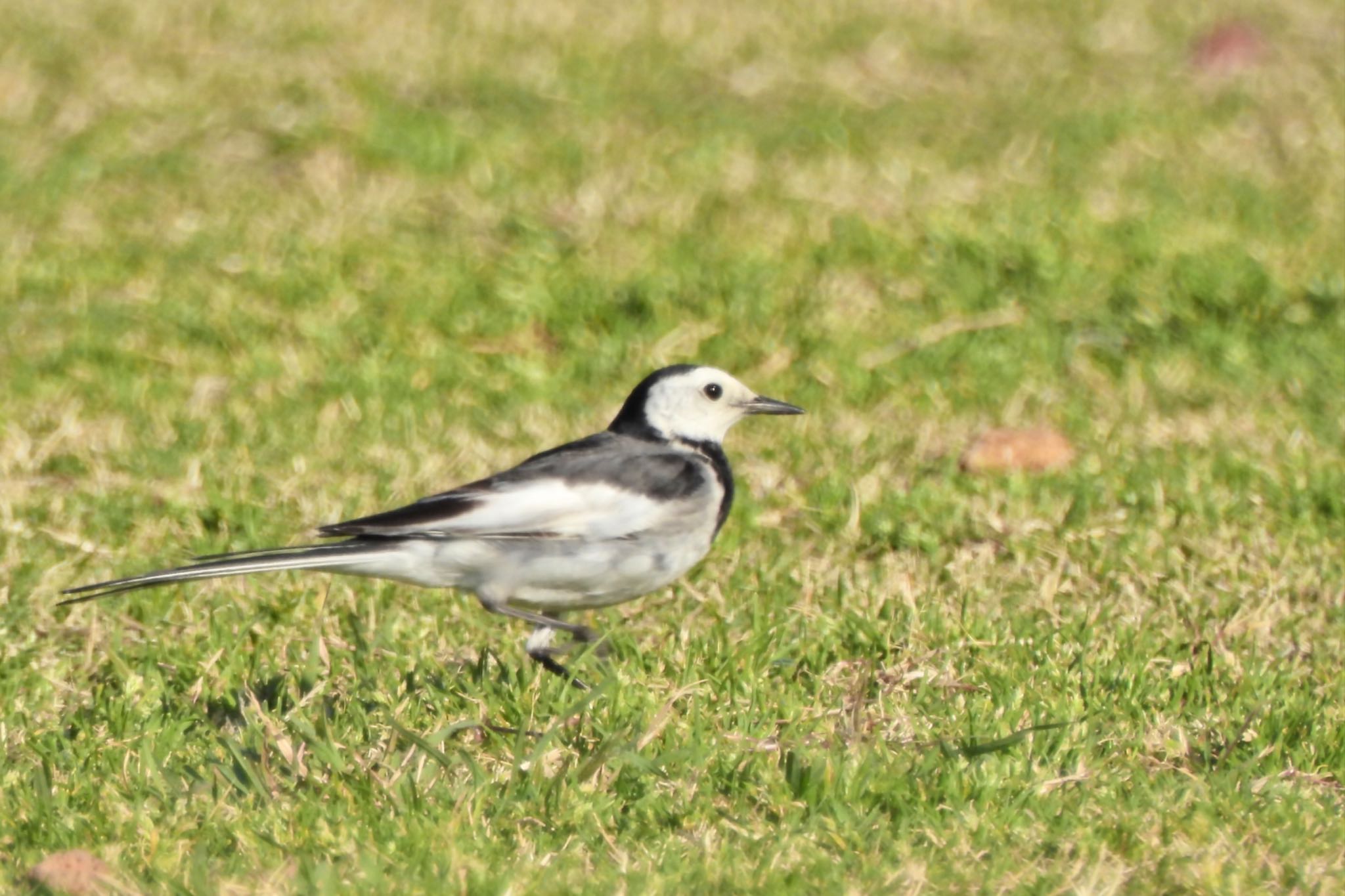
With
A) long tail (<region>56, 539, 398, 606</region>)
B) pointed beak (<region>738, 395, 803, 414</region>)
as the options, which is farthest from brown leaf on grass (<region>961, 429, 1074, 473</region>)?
long tail (<region>56, 539, 398, 606</region>)

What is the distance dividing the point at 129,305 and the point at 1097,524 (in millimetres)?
4458

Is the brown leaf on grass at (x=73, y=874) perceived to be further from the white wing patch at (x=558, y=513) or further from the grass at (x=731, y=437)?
the white wing patch at (x=558, y=513)

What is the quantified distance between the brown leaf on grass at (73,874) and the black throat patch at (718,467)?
2209 mm

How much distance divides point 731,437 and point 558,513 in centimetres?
263

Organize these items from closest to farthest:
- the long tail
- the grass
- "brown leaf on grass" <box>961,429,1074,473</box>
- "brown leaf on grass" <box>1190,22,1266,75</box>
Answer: the grass
the long tail
"brown leaf on grass" <box>961,429,1074,473</box>
"brown leaf on grass" <box>1190,22,1266,75</box>

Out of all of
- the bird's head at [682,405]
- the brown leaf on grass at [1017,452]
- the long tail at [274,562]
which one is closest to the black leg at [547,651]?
the long tail at [274,562]

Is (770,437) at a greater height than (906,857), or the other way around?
(906,857)

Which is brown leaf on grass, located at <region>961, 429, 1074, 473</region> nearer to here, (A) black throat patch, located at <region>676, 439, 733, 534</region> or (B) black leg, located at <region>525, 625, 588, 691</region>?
(A) black throat patch, located at <region>676, 439, 733, 534</region>

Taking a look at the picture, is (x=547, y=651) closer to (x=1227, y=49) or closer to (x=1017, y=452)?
(x=1017, y=452)

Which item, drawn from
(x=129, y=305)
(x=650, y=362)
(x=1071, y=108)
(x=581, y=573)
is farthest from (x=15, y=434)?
(x=1071, y=108)

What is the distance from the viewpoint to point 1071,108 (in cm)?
1105

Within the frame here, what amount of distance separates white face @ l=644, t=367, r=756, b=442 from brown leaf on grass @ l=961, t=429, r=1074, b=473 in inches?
58.0

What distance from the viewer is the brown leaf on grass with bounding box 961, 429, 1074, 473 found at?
7.54m

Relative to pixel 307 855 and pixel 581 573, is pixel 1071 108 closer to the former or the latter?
pixel 581 573
